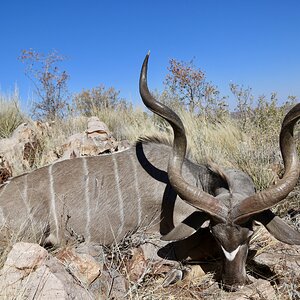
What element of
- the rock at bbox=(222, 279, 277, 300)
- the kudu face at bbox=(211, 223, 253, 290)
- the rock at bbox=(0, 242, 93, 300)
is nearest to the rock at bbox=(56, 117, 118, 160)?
the rock at bbox=(0, 242, 93, 300)

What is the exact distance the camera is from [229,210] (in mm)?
2432

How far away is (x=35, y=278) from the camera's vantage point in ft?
6.59

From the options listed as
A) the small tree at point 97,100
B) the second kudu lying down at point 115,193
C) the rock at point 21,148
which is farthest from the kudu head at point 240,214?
the small tree at point 97,100

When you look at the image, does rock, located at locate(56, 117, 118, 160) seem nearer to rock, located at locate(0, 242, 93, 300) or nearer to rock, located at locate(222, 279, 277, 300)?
rock, located at locate(0, 242, 93, 300)

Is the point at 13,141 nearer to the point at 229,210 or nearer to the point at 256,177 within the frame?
the point at 256,177

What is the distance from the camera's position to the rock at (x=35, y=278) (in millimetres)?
1935

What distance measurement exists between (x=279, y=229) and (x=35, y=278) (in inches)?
58.0

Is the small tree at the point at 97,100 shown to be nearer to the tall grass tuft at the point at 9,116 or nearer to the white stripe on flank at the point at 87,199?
the tall grass tuft at the point at 9,116

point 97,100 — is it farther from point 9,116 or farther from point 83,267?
point 83,267

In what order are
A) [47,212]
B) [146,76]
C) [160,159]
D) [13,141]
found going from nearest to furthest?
[146,76] < [47,212] < [160,159] < [13,141]

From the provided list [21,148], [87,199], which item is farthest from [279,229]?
→ [21,148]

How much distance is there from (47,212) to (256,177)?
7.30 feet

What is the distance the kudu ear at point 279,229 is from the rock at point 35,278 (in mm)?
1166

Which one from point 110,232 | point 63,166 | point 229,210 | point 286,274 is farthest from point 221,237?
point 63,166
